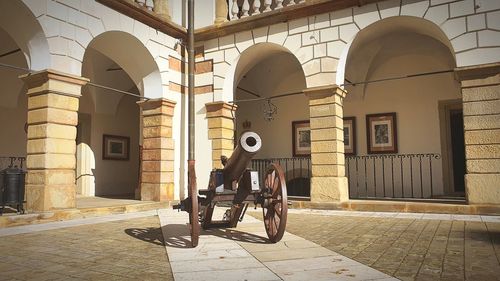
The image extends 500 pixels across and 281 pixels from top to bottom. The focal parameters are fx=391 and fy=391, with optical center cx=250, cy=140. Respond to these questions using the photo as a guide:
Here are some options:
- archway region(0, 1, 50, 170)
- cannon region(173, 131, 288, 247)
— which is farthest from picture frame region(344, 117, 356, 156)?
archway region(0, 1, 50, 170)

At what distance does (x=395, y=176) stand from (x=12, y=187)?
9015mm

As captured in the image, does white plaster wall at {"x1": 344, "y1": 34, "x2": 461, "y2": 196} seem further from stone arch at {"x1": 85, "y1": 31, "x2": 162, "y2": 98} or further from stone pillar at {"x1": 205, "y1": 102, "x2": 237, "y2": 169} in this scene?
stone arch at {"x1": 85, "y1": 31, "x2": 162, "y2": 98}

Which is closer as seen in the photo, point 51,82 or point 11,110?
point 51,82

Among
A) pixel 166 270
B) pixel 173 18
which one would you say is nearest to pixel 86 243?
pixel 166 270

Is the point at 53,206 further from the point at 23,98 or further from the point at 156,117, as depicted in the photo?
the point at 23,98

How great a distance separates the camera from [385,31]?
8.77m

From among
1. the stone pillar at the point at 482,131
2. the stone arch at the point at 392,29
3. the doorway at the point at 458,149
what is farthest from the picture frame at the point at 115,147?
the stone pillar at the point at 482,131

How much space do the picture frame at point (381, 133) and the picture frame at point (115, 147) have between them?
7844mm

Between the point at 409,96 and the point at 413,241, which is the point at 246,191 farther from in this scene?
the point at 409,96

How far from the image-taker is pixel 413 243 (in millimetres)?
4445

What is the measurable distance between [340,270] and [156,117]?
23.0 ft

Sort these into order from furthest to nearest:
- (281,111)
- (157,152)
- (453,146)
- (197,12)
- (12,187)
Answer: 1. (281,111)
2. (453,146)
3. (197,12)
4. (157,152)
5. (12,187)

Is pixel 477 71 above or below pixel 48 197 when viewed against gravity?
above

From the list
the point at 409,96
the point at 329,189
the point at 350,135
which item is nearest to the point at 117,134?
the point at 350,135
